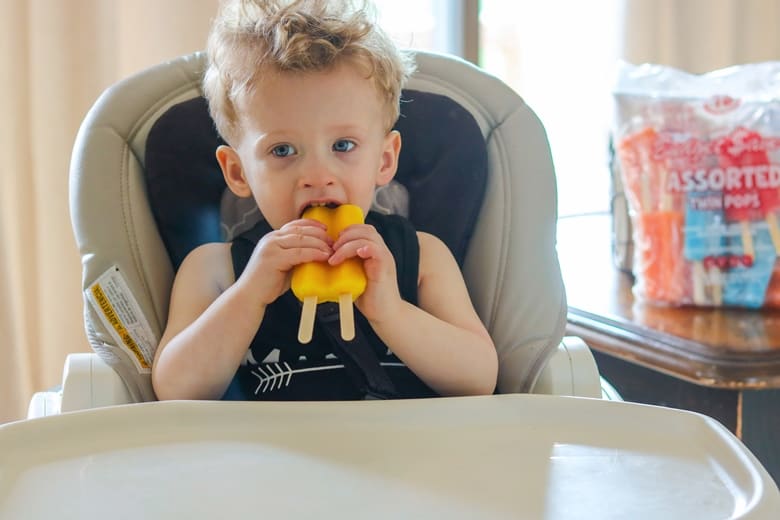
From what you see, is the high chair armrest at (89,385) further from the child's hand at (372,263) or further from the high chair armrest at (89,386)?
the child's hand at (372,263)

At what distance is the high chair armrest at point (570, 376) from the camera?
104 cm

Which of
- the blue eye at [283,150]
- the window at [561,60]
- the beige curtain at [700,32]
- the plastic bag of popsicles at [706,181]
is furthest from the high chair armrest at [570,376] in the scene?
the beige curtain at [700,32]

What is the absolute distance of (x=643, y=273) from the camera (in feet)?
5.48

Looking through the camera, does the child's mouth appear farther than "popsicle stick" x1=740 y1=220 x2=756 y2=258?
No

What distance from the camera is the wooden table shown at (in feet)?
4.61

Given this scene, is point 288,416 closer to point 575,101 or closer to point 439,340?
point 439,340

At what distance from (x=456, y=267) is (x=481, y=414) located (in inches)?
10.3

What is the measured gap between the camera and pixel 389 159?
110 centimetres

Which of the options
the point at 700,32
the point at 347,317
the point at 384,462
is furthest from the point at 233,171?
the point at 700,32

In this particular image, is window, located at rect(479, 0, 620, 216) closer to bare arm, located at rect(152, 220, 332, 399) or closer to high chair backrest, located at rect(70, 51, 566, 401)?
high chair backrest, located at rect(70, 51, 566, 401)

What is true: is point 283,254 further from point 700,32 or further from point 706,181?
point 700,32

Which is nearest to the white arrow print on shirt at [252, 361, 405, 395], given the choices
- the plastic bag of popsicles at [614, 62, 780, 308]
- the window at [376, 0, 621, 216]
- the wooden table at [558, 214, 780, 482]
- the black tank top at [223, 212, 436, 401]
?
the black tank top at [223, 212, 436, 401]

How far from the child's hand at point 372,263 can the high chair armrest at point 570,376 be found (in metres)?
0.21

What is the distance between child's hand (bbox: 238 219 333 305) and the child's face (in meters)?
0.07
